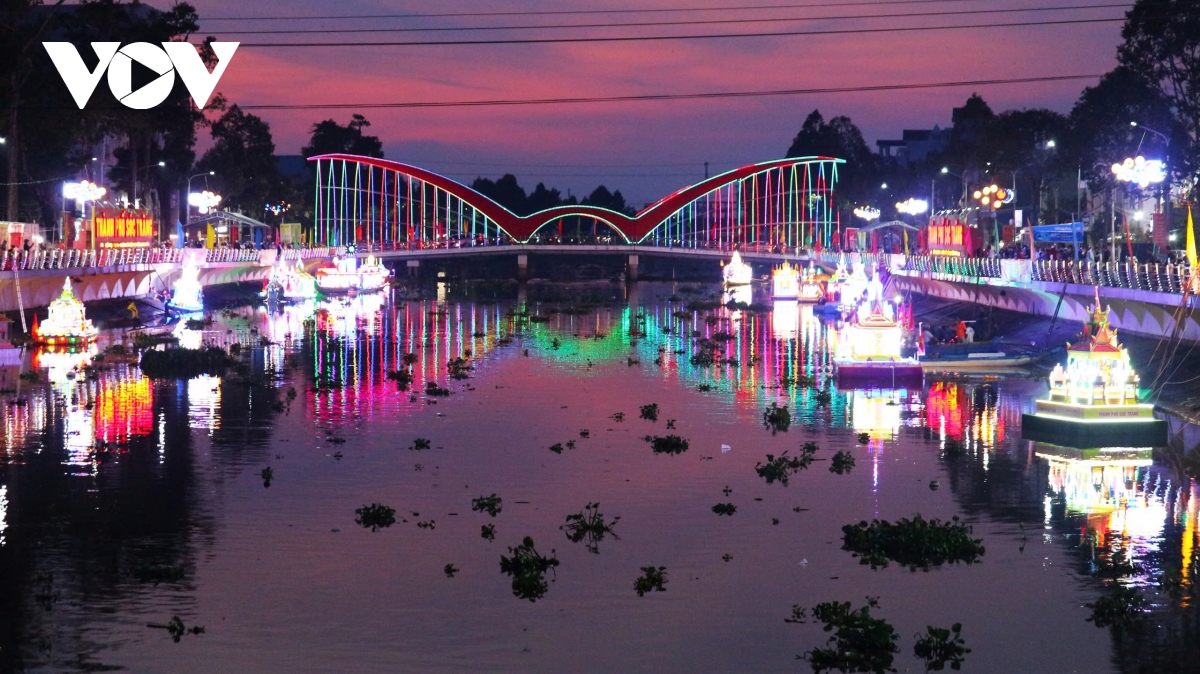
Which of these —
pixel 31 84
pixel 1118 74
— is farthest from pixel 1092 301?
pixel 31 84

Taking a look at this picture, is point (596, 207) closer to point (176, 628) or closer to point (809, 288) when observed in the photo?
point (809, 288)

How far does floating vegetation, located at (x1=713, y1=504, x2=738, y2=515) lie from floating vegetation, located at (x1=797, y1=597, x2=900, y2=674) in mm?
7597

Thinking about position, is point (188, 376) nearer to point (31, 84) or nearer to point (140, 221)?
point (31, 84)

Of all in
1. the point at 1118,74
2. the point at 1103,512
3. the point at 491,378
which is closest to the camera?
the point at 1103,512

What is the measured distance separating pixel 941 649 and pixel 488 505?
1092cm

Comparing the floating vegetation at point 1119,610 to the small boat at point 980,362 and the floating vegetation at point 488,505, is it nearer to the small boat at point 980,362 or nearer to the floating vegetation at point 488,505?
the floating vegetation at point 488,505

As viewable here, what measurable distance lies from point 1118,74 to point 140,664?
74645mm

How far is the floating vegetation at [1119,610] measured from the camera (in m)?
19.8

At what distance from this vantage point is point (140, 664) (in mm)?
17984

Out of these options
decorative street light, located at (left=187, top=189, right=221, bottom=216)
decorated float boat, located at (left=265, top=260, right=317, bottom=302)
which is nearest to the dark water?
decorated float boat, located at (left=265, top=260, right=317, bottom=302)

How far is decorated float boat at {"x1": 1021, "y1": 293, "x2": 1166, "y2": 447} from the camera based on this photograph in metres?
34.1

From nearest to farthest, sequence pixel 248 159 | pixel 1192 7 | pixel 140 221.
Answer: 1. pixel 1192 7
2. pixel 140 221
3. pixel 248 159

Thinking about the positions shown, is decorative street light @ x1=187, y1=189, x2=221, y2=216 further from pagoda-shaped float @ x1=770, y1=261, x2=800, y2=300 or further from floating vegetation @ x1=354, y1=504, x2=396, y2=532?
floating vegetation @ x1=354, y1=504, x2=396, y2=532


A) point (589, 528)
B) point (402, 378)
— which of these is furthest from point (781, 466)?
point (402, 378)
